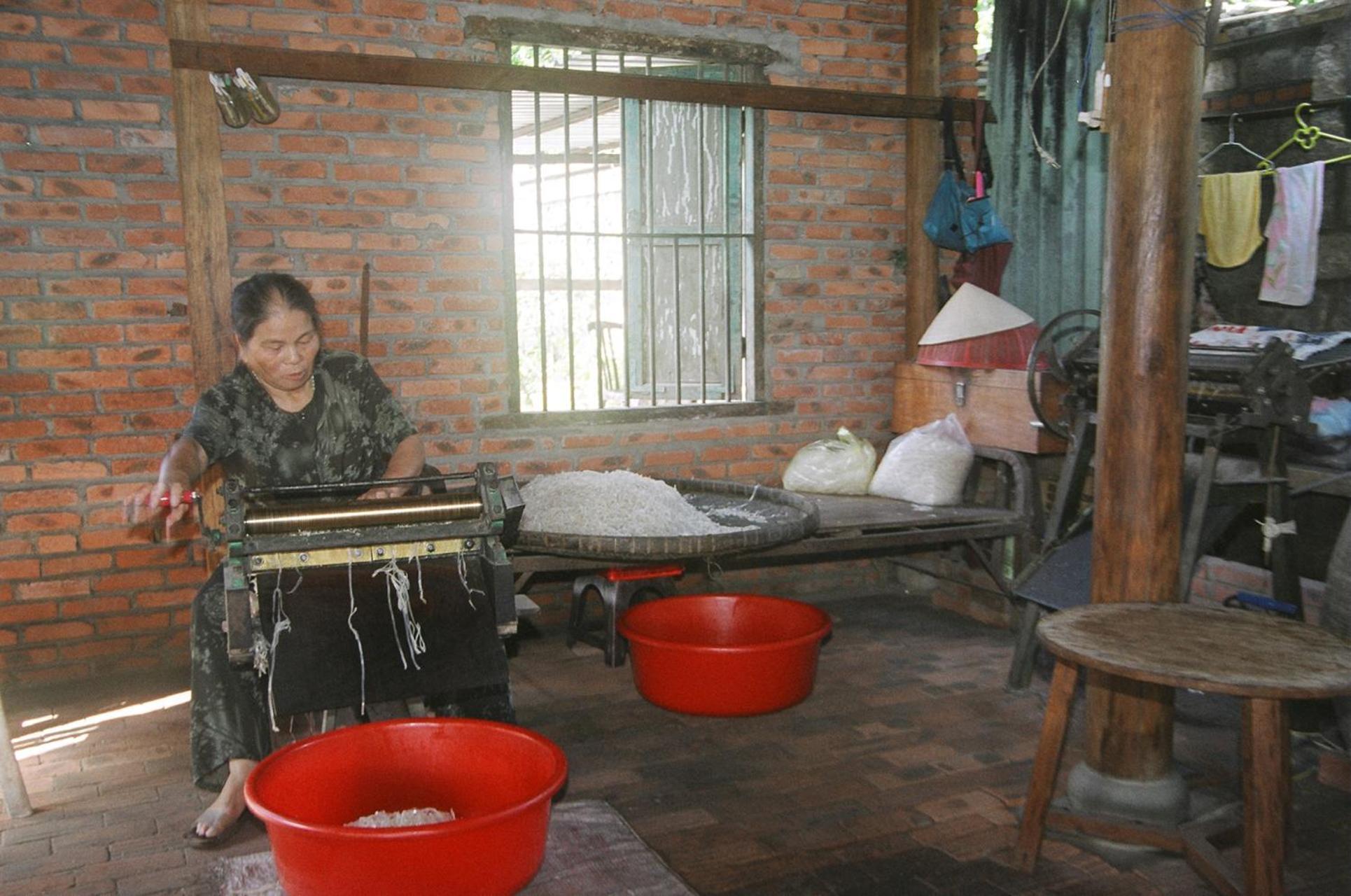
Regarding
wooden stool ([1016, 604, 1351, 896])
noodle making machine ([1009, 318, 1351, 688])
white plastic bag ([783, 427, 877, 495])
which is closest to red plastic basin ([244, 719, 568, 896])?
wooden stool ([1016, 604, 1351, 896])

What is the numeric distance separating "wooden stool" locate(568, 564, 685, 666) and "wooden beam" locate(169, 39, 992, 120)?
194 centimetres

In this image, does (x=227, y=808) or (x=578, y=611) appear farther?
(x=578, y=611)

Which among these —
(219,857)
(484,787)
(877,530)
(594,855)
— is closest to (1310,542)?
(877,530)

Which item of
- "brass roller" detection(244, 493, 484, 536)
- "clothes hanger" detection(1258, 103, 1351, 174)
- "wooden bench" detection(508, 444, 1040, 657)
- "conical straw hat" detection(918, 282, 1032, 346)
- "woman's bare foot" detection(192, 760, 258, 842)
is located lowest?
"woman's bare foot" detection(192, 760, 258, 842)

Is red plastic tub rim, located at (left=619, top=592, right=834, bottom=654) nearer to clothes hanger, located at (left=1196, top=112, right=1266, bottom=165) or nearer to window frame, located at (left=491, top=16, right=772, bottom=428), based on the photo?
window frame, located at (left=491, top=16, right=772, bottom=428)

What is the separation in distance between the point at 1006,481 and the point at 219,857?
10.8ft

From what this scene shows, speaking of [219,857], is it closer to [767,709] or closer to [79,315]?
[767,709]

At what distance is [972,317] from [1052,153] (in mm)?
840

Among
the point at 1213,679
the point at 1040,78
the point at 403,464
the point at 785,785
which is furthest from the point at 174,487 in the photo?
the point at 1040,78

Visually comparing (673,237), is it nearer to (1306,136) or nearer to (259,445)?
(259,445)

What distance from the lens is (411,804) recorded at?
8.49ft

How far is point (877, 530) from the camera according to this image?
4.29m

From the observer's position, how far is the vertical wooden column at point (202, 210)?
3.95 meters

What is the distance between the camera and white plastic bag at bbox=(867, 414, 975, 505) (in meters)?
4.59
